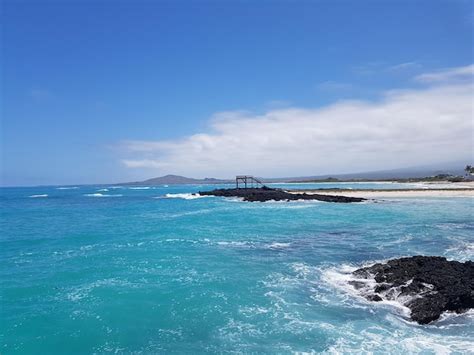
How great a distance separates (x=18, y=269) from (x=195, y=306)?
11432mm

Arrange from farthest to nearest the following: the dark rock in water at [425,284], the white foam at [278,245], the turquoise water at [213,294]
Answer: the white foam at [278,245], the dark rock in water at [425,284], the turquoise water at [213,294]

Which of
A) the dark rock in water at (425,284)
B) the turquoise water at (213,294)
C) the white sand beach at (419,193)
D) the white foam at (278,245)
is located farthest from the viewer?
the white sand beach at (419,193)

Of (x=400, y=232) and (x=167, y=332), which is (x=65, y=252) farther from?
(x=400, y=232)

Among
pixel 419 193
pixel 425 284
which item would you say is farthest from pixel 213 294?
pixel 419 193

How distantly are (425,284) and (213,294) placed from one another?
27.5 ft

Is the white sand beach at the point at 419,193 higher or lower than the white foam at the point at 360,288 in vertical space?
higher

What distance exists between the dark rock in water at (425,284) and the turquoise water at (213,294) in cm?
51

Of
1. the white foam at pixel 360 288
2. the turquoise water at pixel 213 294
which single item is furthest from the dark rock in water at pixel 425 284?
the turquoise water at pixel 213 294

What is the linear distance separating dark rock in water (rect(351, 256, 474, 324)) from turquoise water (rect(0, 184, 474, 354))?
1.67 ft

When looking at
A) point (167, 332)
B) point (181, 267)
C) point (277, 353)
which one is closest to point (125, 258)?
point (181, 267)

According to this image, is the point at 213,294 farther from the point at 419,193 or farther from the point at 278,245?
the point at 419,193

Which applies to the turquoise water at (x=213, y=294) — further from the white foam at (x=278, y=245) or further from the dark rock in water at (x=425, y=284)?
the dark rock in water at (x=425, y=284)

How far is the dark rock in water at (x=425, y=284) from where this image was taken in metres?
11.7

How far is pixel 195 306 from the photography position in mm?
12727
